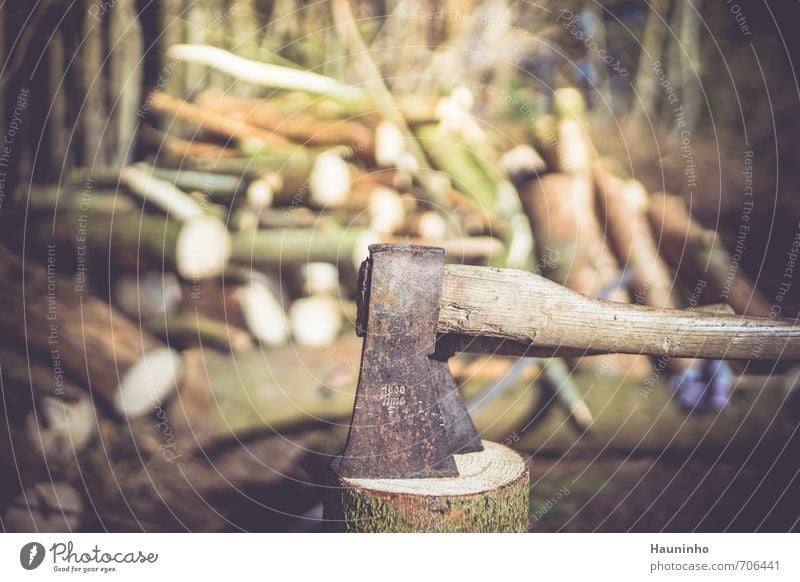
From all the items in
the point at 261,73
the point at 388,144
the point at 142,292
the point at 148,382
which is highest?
the point at 261,73

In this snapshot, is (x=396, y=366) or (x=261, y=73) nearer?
(x=396, y=366)

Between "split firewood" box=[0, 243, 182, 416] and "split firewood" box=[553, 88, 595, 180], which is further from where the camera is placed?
"split firewood" box=[553, 88, 595, 180]

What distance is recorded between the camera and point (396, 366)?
1.64 meters

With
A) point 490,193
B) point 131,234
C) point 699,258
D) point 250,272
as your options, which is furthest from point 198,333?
point 699,258

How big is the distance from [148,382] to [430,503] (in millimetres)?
1662

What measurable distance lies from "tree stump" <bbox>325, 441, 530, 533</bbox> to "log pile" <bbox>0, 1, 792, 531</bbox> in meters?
1.28

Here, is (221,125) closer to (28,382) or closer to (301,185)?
(301,185)

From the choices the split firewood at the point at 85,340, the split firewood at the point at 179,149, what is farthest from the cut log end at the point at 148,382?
the split firewood at the point at 179,149

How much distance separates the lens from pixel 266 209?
2.99 metres

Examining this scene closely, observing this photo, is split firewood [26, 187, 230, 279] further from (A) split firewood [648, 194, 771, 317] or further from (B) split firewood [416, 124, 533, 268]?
(A) split firewood [648, 194, 771, 317]

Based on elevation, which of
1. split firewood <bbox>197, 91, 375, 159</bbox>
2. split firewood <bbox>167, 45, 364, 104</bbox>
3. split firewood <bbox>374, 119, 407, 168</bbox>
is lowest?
split firewood <bbox>374, 119, 407, 168</bbox>

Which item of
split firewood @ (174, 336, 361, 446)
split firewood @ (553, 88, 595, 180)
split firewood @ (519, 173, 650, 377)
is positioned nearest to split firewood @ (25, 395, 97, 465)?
split firewood @ (174, 336, 361, 446)

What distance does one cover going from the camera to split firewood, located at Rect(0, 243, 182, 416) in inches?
108
